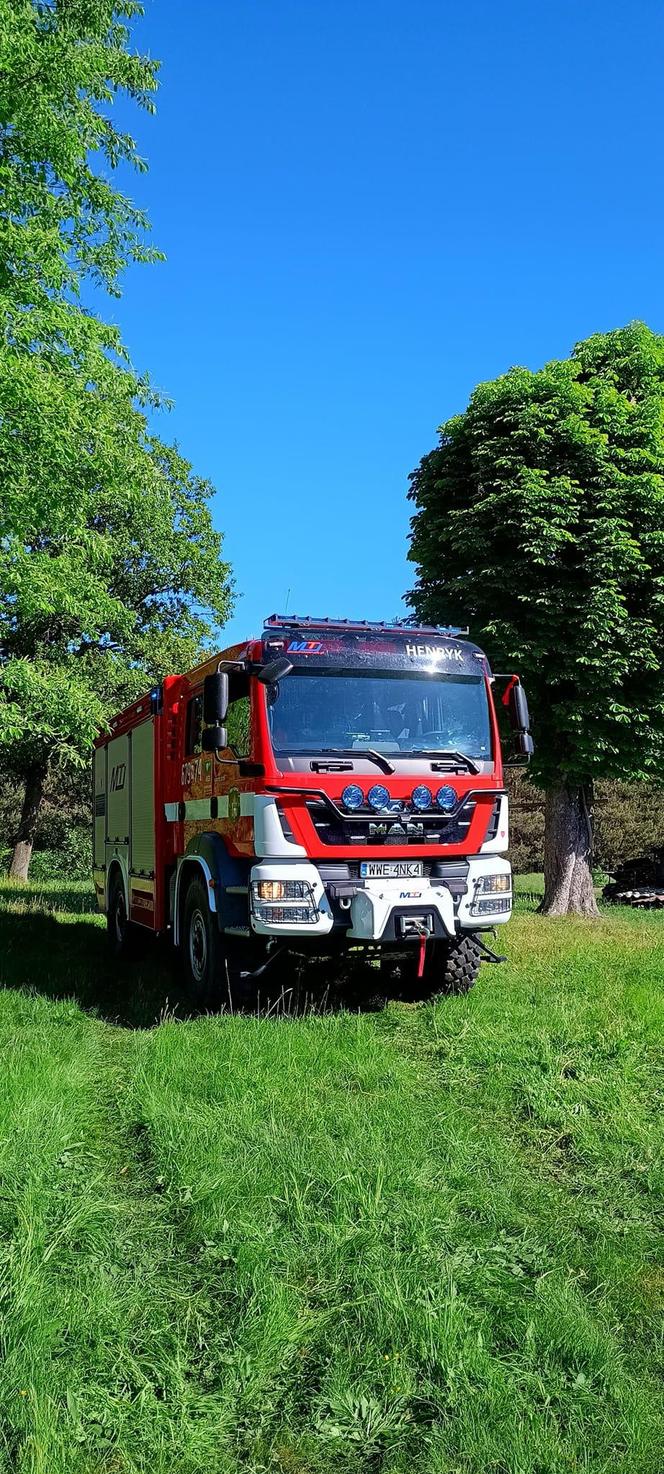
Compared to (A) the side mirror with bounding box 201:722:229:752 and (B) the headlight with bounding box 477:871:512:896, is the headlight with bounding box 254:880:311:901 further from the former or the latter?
(B) the headlight with bounding box 477:871:512:896

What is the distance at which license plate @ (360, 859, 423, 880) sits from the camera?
7.74 metres

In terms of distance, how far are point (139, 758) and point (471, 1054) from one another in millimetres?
5932

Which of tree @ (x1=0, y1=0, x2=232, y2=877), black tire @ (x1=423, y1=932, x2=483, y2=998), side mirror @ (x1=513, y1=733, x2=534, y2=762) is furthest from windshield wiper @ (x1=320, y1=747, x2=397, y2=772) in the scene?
tree @ (x1=0, y1=0, x2=232, y2=877)

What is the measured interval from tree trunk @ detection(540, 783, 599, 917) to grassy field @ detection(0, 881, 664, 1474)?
957 cm

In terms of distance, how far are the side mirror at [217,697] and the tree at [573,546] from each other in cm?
796

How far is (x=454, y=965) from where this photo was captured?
344 inches

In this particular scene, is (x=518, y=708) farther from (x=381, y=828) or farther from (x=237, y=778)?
(x=237, y=778)

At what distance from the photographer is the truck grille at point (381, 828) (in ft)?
25.2

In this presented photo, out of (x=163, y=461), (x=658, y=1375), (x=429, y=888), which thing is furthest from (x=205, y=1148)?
(x=163, y=461)

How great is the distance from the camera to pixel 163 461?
2636 centimetres

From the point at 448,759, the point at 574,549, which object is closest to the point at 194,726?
the point at 448,759

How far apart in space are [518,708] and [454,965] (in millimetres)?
2301

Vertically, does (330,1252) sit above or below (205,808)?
below

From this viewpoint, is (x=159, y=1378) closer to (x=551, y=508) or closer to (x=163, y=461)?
(x=551, y=508)
